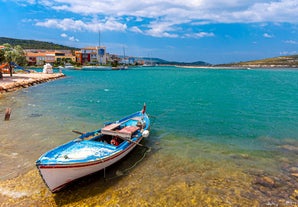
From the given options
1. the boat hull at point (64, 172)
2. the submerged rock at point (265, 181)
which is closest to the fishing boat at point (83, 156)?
the boat hull at point (64, 172)

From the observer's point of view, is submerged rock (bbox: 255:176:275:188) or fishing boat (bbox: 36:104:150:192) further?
submerged rock (bbox: 255:176:275:188)

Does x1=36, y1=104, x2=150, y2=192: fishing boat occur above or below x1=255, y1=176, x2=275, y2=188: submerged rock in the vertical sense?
above

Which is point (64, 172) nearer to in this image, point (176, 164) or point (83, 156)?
point (83, 156)

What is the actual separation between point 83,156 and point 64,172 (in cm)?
154

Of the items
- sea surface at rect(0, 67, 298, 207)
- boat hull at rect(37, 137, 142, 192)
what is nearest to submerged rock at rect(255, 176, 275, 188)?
sea surface at rect(0, 67, 298, 207)

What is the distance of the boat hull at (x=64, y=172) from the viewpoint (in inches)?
435

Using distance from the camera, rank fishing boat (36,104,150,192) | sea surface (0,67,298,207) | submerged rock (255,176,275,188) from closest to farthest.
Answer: fishing boat (36,104,150,192)
sea surface (0,67,298,207)
submerged rock (255,176,275,188)

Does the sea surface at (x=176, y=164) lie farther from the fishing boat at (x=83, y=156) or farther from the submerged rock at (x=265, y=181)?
the fishing boat at (x=83, y=156)

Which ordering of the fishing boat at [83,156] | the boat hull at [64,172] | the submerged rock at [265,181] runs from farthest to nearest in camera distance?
the submerged rock at [265,181] < the fishing boat at [83,156] < the boat hull at [64,172]

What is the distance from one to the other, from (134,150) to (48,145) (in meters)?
6.96

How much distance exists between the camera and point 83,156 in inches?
504

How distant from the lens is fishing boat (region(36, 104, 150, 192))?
11195 millimetres

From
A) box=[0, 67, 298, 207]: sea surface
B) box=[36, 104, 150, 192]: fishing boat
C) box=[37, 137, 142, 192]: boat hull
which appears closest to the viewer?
box=[37, 137, 142, 192]: boat hull

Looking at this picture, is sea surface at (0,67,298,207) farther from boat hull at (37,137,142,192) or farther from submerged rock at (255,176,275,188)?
boat hull at (37,137,142,192)
